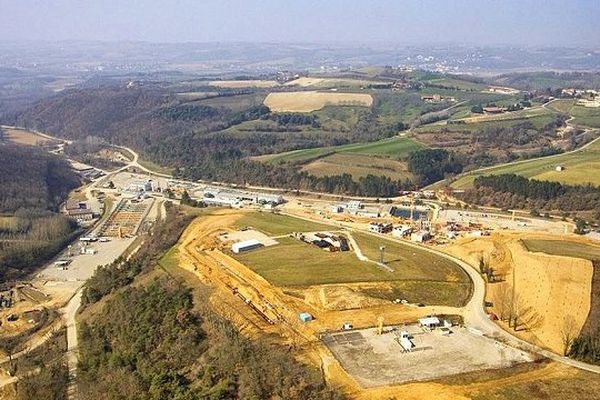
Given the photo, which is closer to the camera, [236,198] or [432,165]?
[236,198]

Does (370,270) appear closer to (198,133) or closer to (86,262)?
(86,262)

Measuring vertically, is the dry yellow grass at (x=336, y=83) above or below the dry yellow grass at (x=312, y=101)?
above

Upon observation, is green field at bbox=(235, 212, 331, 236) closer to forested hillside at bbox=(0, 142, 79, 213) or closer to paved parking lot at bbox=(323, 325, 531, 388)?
paved parking lot at bbox=(323, 325, 531, 388)

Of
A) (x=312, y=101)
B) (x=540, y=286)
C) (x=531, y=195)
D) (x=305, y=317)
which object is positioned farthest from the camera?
(x=312, y=101)

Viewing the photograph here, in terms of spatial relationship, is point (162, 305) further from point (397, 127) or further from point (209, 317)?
point (397, 127)

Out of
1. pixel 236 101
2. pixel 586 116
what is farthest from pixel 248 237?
pixel 236 101

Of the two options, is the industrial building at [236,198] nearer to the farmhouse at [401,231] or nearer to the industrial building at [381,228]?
the industrial building at [381,228]

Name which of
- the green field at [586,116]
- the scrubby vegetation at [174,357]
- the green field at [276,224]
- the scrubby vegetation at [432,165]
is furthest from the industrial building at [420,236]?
the green field at [586,116]
